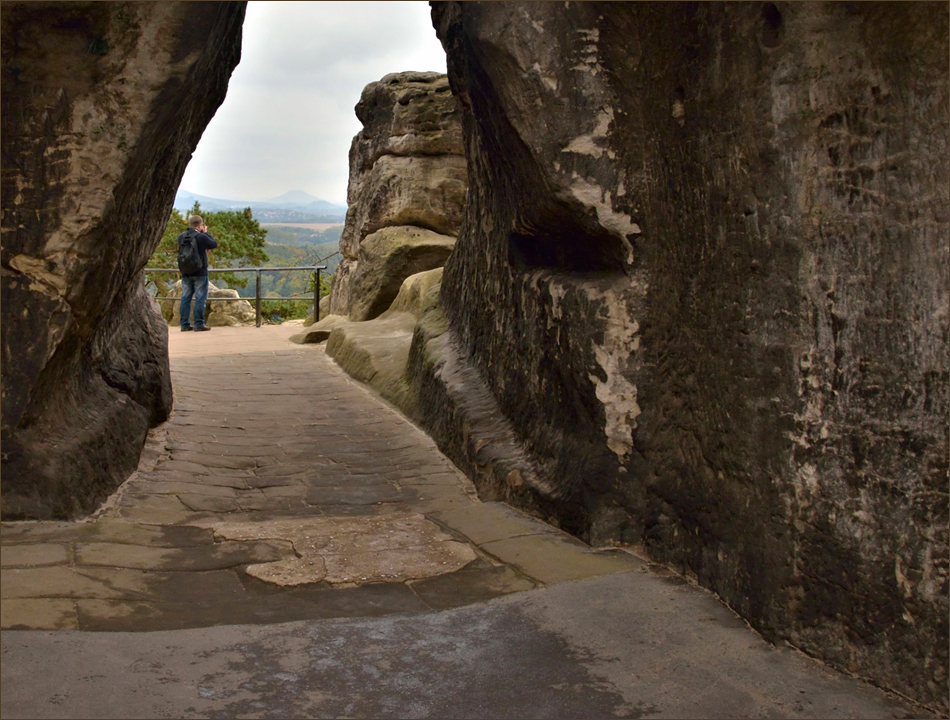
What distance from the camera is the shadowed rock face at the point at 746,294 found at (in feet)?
8.36

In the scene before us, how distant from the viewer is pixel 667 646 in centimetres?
273

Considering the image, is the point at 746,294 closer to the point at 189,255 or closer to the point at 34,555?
the point at 34,555

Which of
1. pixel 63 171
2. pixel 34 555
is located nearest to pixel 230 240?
pixel 63 171

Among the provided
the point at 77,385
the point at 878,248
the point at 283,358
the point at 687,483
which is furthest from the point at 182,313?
the point at 878,248

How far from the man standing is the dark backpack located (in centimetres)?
3

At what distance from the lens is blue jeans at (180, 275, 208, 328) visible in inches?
447

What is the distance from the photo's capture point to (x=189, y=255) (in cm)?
1104

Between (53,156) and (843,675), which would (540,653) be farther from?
(53,156)

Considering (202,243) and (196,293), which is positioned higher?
(202,243)

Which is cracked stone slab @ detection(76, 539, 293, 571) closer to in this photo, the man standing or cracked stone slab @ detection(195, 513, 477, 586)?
cracked stone slab @ detection(195, 513, 477, 586)

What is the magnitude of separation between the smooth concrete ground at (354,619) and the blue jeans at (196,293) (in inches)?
272

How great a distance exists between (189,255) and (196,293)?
0.63 m

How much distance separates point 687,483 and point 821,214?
1.11 meters

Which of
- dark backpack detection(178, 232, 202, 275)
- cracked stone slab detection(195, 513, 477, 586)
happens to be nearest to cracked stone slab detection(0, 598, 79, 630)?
cracked stone slab detection(195, 513, 477, 586)
